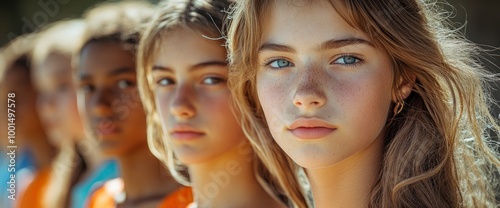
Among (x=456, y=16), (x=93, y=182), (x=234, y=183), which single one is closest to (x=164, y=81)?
(x=234, y=183)

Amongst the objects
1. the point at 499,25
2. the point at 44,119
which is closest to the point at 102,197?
the point at 44,119

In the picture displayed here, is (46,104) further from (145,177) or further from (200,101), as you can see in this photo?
(200,101)

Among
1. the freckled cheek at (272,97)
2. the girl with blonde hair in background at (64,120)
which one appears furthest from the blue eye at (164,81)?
the girl with blonde hair in background at (64,120)

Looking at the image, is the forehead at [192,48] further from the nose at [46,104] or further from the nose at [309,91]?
the nose at [46,104]

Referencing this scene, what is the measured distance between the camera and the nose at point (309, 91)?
7.39 ft

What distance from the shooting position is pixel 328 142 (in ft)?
7.57

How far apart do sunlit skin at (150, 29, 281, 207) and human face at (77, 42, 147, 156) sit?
0.61 m

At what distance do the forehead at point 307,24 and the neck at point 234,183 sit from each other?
59 cm

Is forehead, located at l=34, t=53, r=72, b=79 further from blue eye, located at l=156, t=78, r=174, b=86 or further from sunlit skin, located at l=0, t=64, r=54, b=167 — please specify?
blue eye, located at l=156, t=78, r=174, b=86

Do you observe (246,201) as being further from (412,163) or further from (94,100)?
(94,100)

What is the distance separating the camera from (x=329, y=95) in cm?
Result: 227

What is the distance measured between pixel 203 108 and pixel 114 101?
794mm

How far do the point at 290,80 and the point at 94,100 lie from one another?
141 cm

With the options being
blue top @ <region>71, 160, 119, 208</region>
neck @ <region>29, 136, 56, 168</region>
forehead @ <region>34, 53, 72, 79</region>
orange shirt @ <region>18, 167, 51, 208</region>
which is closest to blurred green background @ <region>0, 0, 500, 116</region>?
forehead @ <region>34, 53, 72, 79</region>
